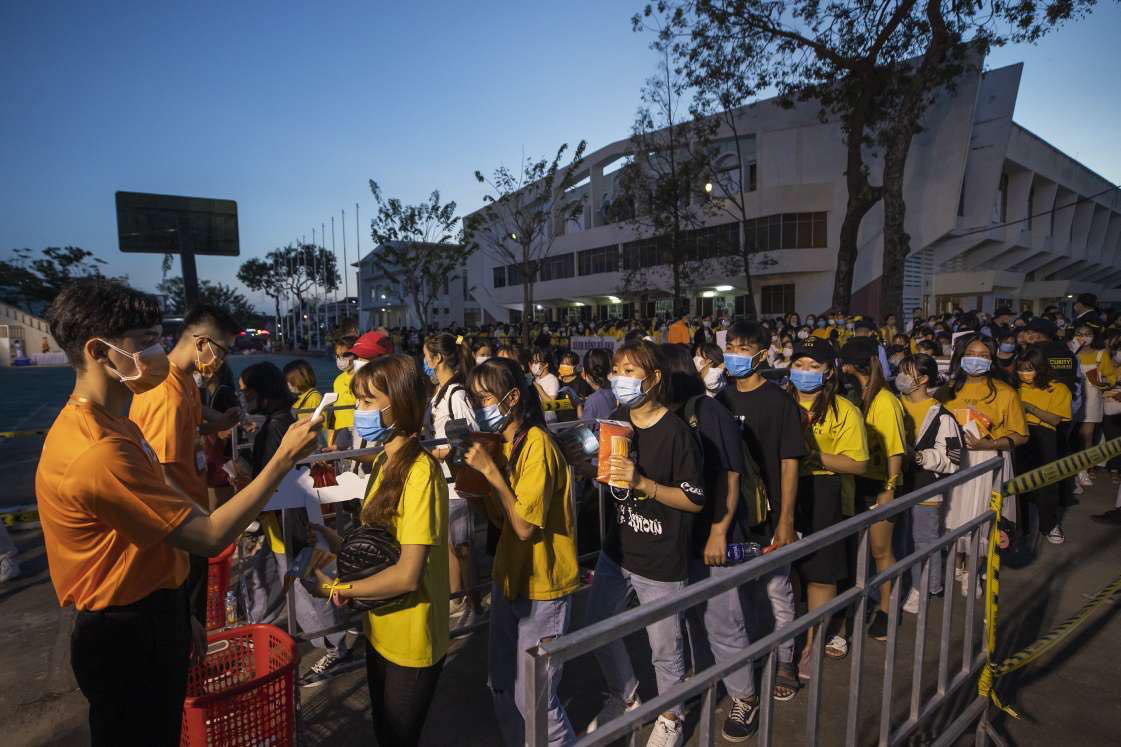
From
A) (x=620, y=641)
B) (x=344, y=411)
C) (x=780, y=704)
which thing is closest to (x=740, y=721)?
(x=780, y=704)

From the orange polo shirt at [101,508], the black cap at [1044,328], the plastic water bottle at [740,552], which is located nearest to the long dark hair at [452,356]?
the plastic water bottle at [740,552]

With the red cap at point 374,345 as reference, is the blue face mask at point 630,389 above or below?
below

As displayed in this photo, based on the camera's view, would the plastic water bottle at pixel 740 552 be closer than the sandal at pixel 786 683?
Yes

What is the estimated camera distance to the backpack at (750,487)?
3081mm

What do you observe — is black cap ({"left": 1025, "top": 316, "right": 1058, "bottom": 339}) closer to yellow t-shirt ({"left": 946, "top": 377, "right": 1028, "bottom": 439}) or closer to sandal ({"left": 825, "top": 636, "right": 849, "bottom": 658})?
yellow t-shirt ({"left": 946, "top": 377, "right": 1028, "bottom": 439})

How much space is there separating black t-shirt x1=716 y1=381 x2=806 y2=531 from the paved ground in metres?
1.13

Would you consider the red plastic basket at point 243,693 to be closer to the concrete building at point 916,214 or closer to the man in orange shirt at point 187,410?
the man in orange shirt at point 187,410

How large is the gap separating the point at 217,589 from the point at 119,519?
6.89ft

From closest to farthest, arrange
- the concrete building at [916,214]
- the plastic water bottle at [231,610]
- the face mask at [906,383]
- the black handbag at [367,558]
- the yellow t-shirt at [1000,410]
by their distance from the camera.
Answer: the black handbag at [367,558]
the plastic water bottle at [231,610]
the face mask at [906,383]
the yellow t-shirt at [1000,410]
the concrete building at [916,214]

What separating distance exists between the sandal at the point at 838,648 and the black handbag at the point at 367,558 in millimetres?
2832

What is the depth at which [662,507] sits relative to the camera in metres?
2.77

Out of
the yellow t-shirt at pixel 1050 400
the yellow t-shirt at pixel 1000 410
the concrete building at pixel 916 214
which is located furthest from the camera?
the concrete building at pixel 916 214

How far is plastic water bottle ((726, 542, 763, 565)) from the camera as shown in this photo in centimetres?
300

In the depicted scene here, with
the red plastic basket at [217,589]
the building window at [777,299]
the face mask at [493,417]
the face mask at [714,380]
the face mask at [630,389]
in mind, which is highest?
the building window at [777,299]
